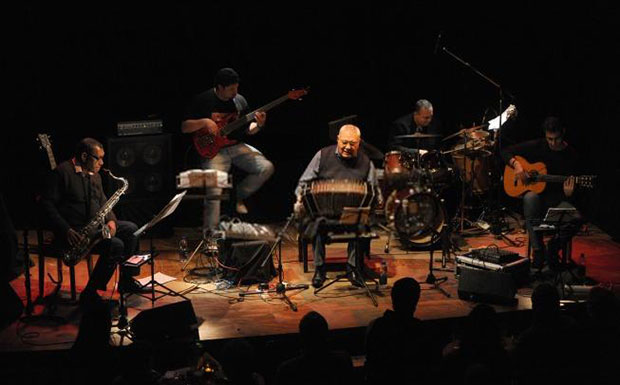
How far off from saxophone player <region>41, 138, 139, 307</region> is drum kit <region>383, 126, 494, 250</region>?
9.56 feet

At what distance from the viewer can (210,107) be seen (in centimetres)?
976

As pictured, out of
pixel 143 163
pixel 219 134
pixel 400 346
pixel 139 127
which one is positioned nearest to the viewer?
pixel 400 346

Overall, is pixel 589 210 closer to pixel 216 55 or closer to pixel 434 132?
pixel 434 132

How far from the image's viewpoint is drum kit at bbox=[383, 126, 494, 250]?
874 centimetres

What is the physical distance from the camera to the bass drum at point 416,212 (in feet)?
28.4

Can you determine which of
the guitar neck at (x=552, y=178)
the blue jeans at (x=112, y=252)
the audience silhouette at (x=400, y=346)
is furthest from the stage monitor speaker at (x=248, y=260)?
the guitar neck at (x=552, y=178)

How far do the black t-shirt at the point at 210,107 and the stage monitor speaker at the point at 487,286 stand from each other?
354cm

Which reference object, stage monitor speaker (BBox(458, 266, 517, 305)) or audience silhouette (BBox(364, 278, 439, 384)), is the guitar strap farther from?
audience silhouette (BBox(364, 278, 439, 384))

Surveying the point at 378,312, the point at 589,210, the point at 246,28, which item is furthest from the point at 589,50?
the point at 378,312

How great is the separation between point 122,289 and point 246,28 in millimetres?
4745

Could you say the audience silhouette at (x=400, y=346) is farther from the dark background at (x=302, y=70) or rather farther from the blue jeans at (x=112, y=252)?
the dark background at (x=302, y=70)

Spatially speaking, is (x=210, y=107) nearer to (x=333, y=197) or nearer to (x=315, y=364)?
(x=333, y=197)

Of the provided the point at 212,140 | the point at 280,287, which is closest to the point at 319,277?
the point at 280,287

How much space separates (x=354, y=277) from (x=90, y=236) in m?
2.82
